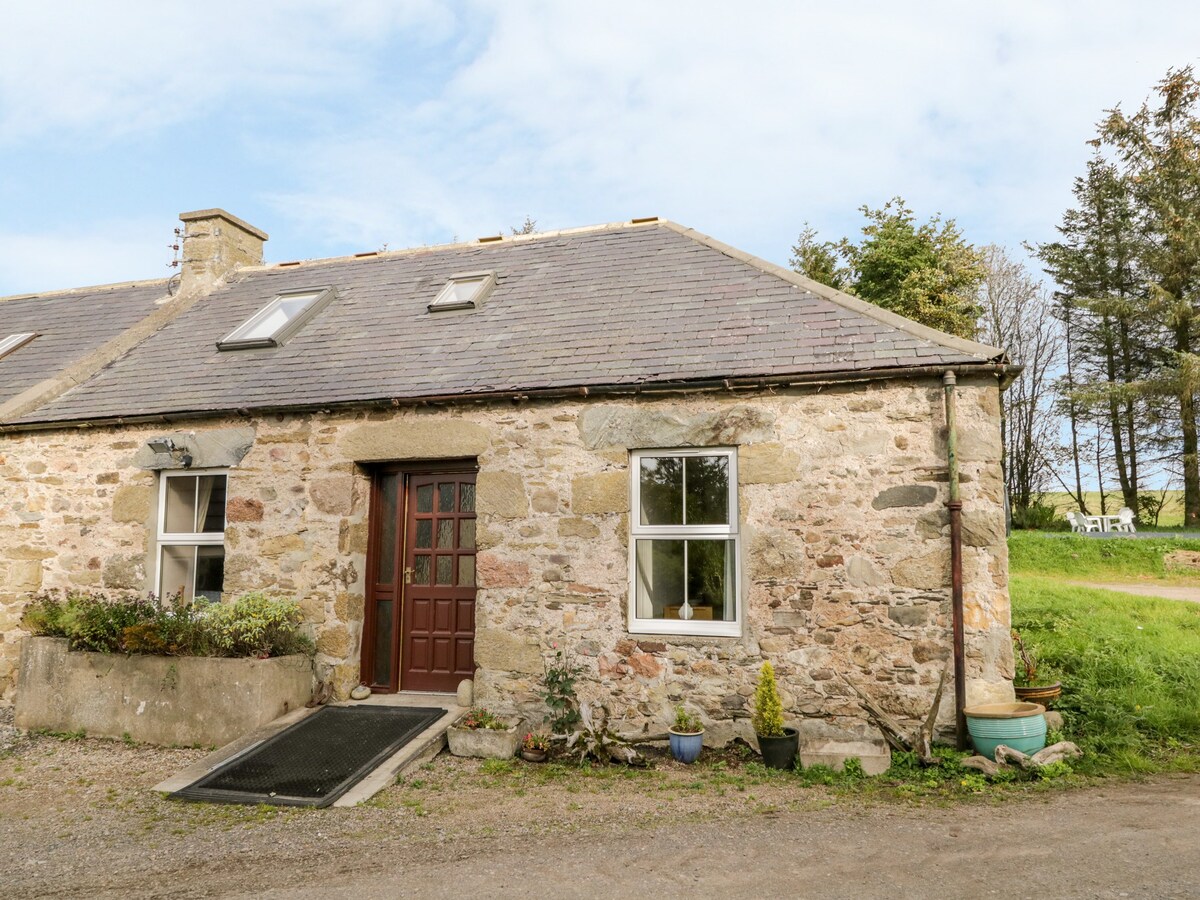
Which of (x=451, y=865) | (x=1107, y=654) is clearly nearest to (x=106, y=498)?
(x=451, y=865)

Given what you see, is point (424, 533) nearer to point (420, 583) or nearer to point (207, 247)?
point (420, 583)

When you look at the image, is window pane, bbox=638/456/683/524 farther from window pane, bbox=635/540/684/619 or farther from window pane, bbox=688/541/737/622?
window pane, bbox=688/541/737/622

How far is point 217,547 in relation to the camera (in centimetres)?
857

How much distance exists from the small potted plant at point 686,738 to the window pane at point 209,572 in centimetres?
504

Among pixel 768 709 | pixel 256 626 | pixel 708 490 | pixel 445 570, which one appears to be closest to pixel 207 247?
pixel 256 626

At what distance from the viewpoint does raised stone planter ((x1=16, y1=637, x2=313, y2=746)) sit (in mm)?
7062

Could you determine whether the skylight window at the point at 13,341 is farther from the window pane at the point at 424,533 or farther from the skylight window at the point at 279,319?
the window pane at the point at 424,533

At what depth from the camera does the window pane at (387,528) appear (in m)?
8.17

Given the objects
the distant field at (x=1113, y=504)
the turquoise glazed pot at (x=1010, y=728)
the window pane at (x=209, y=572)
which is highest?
the distant field at (x=1113, y=504)

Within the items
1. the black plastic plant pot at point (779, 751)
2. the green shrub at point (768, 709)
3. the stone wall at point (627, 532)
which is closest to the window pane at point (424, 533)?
the stone wall at point (627, 532)

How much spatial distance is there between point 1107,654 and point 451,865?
677 centimetres

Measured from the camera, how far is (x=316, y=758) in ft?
21.0

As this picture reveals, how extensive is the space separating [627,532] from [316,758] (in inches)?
121

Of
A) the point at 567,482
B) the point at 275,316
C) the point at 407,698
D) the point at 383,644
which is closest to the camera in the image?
the point at 567,482
